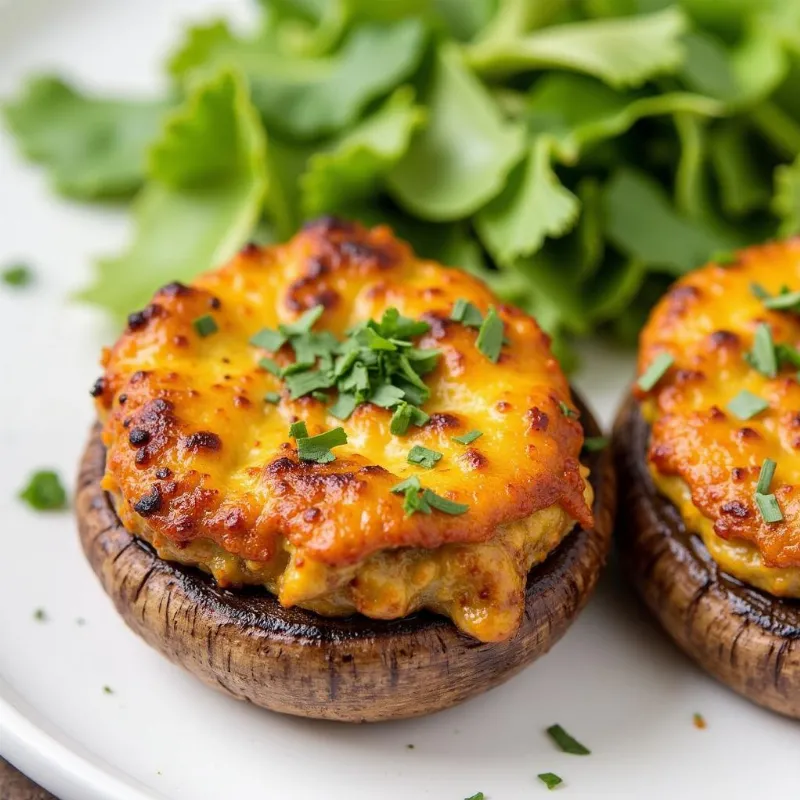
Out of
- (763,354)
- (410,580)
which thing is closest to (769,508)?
(763,354)

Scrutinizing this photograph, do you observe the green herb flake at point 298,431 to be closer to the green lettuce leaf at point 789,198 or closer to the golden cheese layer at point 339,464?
the golden cheese layer at point 339,464

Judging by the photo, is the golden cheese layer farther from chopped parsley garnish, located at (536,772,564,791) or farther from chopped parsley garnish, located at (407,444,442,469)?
chopped parsley garnish, located at (536,772,564,791)

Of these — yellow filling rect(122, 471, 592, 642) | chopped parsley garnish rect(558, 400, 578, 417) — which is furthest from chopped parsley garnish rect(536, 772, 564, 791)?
chopped parsley garnish rect(558, 400, 578, 417)

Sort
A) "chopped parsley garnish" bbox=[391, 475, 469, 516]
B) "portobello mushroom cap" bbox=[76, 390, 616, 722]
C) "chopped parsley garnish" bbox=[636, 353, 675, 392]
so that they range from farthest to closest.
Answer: "chopped parsley garnish" bbox=[636, 353, 675, 392], "portobello mushroom cap" bbox=[76, 390, 616, 722], "chopped parsley garnish" bbox=[391, 475, 469, 516]

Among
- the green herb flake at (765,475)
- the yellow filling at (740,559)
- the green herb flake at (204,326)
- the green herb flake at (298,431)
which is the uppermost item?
the green herb flake at (204,326)

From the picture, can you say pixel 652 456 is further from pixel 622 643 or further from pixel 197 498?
pixel 197 498

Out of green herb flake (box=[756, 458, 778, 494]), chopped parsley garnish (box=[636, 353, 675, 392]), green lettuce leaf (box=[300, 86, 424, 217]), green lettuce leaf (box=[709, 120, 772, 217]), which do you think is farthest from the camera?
green lettuce leaf (box=[709, 120, 772, 217])

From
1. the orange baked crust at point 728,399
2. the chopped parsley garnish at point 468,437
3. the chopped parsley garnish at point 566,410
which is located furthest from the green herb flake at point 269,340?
the orange baked crust at point 728,399
